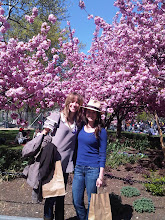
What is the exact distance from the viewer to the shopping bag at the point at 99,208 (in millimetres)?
2609

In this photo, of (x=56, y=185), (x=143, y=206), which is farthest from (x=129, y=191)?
(x=56, y=185)

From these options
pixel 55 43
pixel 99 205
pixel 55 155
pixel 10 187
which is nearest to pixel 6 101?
pixel 10 187

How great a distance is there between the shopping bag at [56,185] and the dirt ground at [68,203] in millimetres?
1175

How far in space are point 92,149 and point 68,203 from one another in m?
1.88

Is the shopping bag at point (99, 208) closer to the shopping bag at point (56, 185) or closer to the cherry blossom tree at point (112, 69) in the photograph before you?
the shopping bag at point (56, 185)

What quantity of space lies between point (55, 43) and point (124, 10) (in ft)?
51.1

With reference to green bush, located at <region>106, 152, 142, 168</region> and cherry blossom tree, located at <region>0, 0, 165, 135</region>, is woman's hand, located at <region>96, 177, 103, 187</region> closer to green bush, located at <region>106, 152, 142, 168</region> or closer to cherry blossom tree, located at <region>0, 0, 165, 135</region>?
cherry blossom tree, located at <region>0, 0, 165, 135</region>

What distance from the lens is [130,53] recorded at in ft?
21.9

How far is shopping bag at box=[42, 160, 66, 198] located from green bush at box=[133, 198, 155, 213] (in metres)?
1.77

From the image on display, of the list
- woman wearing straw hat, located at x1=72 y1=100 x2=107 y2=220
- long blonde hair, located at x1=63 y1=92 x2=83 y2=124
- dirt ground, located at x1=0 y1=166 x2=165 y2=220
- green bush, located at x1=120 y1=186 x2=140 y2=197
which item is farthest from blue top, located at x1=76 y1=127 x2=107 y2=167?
green bush, located at x1=120 y1=186 x2=140 y2=197

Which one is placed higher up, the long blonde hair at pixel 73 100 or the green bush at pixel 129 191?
the long blonde hair at pixel 73 100

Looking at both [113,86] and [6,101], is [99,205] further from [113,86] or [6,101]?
[113,86]

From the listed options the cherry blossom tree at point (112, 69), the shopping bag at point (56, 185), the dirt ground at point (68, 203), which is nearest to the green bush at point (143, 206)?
the dirt ground at point (68, 203)

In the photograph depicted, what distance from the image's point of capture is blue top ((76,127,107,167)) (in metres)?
2.72
